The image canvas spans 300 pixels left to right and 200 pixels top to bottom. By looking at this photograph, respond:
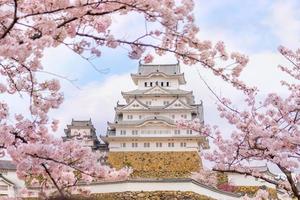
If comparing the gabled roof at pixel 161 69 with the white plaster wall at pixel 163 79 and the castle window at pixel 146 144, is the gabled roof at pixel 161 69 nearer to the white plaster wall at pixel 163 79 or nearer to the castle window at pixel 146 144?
the white plaster wall at pixel 163 79

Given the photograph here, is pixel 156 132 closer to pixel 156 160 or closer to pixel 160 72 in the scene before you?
pixel 156 160

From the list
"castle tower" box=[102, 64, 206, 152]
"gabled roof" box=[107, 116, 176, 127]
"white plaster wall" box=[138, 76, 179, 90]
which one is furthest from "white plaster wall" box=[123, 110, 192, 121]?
"white plaster wall" box=[138, 76, 179, 90]

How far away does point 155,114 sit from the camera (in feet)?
118

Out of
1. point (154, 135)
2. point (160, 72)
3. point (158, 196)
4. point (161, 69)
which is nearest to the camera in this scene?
point (158, 196)

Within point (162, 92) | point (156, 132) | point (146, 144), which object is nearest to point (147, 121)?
point (156, 132)

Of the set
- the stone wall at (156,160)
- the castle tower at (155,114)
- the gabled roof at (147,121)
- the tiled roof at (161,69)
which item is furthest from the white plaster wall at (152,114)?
the tiled roof at (161,69)

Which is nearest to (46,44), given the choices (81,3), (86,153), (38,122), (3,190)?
(81,3)

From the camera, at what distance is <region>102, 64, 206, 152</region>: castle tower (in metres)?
33.9

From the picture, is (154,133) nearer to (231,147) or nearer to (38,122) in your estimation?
(231,147)

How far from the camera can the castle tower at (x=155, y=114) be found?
111 feet

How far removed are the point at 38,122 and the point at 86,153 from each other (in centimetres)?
94

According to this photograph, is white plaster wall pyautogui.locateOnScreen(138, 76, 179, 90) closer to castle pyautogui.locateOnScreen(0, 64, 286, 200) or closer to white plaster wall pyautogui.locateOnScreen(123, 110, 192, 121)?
castle pyautogui.locateOnScreen(0, 64, 286, 200)

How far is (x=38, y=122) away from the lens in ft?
19.4

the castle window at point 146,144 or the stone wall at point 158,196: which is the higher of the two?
the castle window at point 146,144
